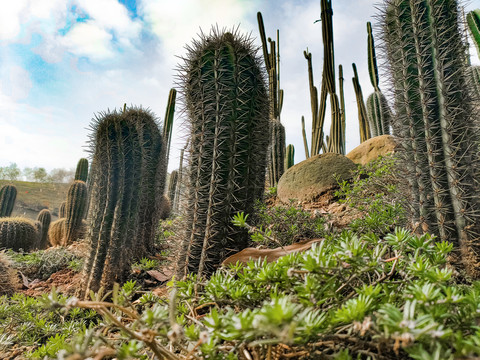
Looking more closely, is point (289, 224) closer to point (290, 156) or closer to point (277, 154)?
point (277, 154)

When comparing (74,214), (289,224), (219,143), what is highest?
(219,143)

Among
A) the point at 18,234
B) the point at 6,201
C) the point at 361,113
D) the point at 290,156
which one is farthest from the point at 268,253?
the point at 6,201

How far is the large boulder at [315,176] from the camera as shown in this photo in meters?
5.23

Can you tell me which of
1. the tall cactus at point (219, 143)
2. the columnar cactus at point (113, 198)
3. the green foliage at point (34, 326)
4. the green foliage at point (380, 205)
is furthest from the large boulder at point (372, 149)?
the green foliage at point (34, 326)

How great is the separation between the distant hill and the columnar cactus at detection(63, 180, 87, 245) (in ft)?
84.3

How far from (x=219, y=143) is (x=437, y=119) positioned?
5.07 feet

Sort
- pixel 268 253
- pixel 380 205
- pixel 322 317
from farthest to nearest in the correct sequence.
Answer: pixel 380 205, pixel 268 253, pixel 322 317

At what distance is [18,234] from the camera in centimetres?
742

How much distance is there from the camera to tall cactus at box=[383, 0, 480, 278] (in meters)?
1.94

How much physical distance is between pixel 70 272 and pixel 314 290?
14.6ft

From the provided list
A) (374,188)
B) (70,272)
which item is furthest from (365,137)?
(70,272)

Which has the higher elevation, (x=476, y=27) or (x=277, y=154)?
(x=476, y=27)

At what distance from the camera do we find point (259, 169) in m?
2.74

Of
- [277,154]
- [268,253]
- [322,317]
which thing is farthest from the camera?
[277,154]
